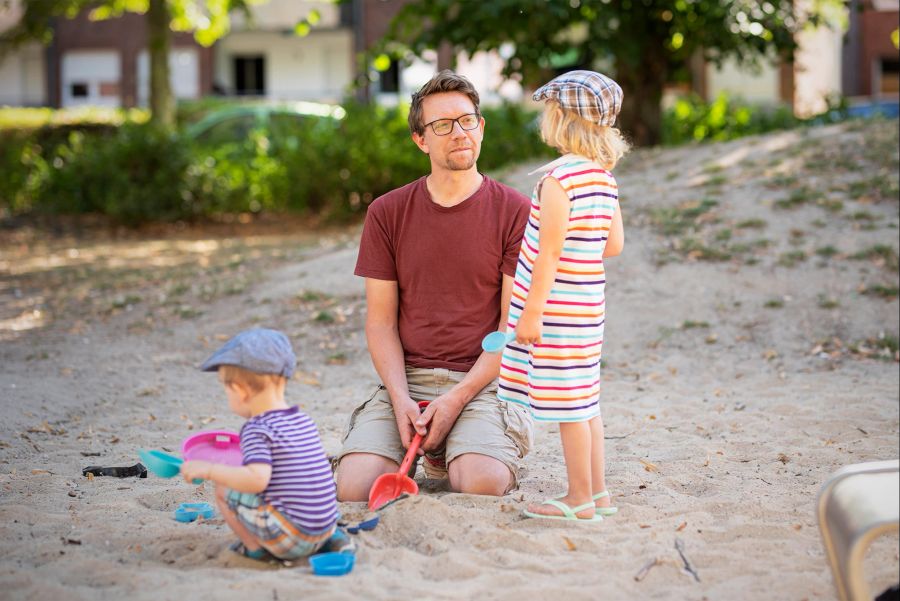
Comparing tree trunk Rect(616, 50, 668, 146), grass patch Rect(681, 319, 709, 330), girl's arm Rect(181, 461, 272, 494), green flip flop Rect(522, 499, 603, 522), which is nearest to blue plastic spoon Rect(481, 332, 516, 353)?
green flip flop Rect(522, 499, 603, 522)

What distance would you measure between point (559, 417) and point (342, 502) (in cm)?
97

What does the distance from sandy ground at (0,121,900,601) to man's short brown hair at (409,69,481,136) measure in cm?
138

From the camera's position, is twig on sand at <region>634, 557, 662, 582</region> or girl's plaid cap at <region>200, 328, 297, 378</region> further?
twig on sand at <region>634, 557, 662, 582</region>

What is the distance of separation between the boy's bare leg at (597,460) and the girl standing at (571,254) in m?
0.04

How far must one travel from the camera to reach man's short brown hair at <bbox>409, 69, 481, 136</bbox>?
3998 mm

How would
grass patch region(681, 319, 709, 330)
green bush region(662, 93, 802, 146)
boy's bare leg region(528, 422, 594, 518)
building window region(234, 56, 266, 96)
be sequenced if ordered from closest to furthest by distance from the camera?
boy's bare leg region(528, 422, 594, 518), grass patch region(681, 319, 709, 330), green bush region(662, 93, 802, 146), building window region(234, 56, 266, 96)

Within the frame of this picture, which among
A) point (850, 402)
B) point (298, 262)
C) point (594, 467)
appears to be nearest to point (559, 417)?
point (594, 467)

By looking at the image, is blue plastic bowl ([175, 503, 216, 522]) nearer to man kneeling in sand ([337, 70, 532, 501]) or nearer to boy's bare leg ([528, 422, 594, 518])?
man kneeling in sand ([337, 70, 532, 501])

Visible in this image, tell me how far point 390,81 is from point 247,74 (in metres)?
5.18

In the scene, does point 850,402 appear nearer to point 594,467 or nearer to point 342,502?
point 594,467

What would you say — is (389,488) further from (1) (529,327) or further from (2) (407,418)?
(1) (529,327)

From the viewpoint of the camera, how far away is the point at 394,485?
12.8 feet

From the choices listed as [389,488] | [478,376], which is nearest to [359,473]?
[389,488]

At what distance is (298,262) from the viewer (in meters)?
9.70
